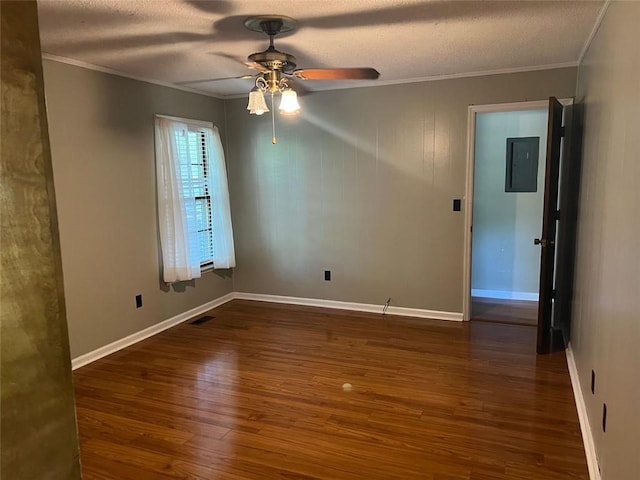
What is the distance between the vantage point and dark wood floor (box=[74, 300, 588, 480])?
2.36 meters

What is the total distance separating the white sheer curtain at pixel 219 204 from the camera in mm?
4898

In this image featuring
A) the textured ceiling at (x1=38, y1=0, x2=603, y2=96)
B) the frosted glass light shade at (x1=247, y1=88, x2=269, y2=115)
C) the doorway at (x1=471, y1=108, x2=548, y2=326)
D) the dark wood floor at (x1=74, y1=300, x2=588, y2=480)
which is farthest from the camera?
the doorway at (x1=471, y1=108, x2=548, y2=326)

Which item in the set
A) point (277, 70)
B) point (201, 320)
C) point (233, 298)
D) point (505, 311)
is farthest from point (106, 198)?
point (505, 311)

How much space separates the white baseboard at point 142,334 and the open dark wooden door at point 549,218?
3.20 meters

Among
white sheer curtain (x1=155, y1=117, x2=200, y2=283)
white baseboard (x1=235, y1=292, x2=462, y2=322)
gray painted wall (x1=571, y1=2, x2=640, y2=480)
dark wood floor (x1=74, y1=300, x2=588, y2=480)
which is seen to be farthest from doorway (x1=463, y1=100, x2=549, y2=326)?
white sheer curtain (x1=155, y1=117, x2=200, y2=283)

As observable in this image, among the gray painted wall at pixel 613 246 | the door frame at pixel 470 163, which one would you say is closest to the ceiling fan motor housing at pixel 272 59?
the gray painted wall at pixel 613 246

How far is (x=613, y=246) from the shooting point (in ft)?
6.63

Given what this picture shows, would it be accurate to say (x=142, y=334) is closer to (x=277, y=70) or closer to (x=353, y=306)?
(x=353, y=306)

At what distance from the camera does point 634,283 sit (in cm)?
162

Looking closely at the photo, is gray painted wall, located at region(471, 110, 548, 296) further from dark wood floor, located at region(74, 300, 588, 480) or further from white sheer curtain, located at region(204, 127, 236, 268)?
white sheer curtain, located at region(204, 127, 236, 268)

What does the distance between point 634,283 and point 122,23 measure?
2.76 m

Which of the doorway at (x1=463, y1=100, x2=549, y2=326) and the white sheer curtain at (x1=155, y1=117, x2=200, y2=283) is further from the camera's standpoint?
the doorway at (x1=463, y1=100, x2=549, y2=326)

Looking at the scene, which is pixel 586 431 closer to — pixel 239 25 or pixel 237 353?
pixel 237 353

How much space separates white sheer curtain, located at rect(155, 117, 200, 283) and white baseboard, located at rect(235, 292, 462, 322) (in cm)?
110
